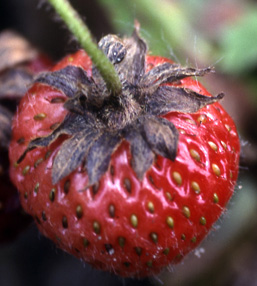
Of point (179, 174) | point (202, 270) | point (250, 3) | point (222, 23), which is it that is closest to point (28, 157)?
point (179, 174)

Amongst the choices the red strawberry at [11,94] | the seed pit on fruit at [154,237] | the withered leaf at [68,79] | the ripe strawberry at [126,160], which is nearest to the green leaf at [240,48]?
the red strawberry at [11,94]

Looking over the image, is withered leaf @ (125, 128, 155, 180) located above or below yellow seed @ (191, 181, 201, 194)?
above

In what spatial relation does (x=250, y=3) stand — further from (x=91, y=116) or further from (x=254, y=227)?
(x=91, y=116)

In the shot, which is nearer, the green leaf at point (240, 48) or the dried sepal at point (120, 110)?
the dried sepal at point (120, 110)

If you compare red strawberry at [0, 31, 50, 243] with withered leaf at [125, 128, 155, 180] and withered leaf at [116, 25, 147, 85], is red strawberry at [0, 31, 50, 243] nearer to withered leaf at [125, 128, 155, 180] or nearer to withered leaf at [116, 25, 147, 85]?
withered leaf at [116, 25, 147, 85]

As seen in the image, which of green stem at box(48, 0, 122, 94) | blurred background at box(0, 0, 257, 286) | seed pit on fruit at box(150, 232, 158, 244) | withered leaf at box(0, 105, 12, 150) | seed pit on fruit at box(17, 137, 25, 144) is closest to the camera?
green stem at box(48, 0, 122, 94)

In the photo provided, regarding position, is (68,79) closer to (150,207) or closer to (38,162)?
(38,162)

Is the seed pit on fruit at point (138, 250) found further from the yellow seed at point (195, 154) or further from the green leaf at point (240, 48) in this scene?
the green leaf at point (240, 48)

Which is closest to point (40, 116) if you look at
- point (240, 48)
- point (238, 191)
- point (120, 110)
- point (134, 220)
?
point (120, 110)

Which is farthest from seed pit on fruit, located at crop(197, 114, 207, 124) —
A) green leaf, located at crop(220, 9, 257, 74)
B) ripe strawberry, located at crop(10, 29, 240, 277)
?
green leaf, located at crop(220, 9, 257, 74)
